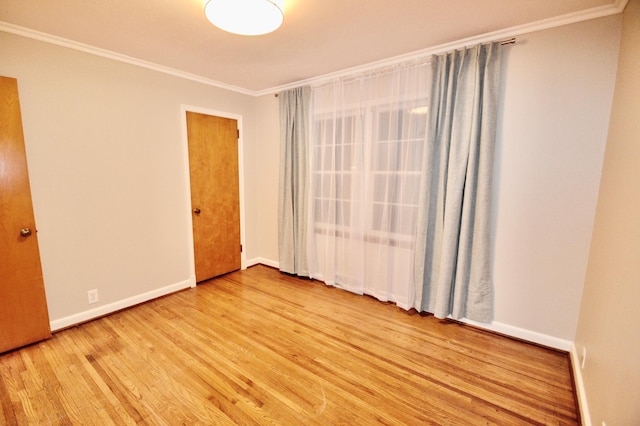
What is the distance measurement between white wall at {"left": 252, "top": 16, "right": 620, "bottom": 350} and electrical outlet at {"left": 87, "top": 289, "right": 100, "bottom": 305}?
12.2 feet

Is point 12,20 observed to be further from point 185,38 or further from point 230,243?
point 230,243

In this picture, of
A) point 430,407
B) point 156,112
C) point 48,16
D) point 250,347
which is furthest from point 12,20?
point 430,407

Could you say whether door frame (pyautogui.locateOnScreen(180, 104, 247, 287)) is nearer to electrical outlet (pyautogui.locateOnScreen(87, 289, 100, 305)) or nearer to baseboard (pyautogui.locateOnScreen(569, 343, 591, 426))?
electrical outlet (pyautogui.locateOnScreen(87, 289, 100, 305))

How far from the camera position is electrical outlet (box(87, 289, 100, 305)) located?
2.67 metres

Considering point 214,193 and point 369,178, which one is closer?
point 369,178

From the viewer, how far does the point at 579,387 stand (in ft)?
5.77

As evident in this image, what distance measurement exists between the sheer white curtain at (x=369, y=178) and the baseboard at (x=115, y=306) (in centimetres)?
164

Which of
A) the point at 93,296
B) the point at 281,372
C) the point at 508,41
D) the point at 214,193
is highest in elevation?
the point at 508,41

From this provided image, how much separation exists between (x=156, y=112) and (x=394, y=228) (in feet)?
9.29

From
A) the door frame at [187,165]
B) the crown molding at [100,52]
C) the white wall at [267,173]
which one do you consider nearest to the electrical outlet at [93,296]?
the door frame at [187,165]

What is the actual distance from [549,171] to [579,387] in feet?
4.86

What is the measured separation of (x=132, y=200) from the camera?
2.89 metres

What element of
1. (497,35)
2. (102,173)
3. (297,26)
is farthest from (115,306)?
(497,35)

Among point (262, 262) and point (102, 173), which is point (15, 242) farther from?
point (262, 262)
